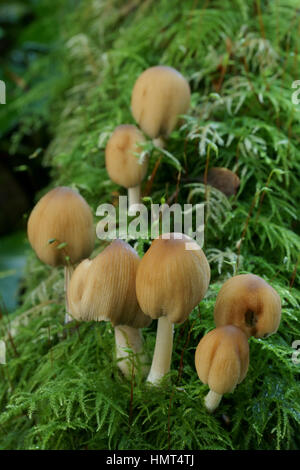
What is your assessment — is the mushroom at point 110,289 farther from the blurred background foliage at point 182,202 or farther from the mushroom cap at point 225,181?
the mushroom cap at point 225,181

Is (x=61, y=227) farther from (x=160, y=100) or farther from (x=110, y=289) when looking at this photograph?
→ (x=160, y=100)

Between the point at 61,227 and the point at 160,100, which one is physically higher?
the point at 160,100

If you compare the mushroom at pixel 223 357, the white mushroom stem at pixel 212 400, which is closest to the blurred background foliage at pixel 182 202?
the white mushroom stem at pixel 212 400

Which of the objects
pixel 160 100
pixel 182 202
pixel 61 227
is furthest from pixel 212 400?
pixel 160 100

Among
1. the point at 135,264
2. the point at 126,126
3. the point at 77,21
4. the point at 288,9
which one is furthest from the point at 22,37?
the point at 135,264
